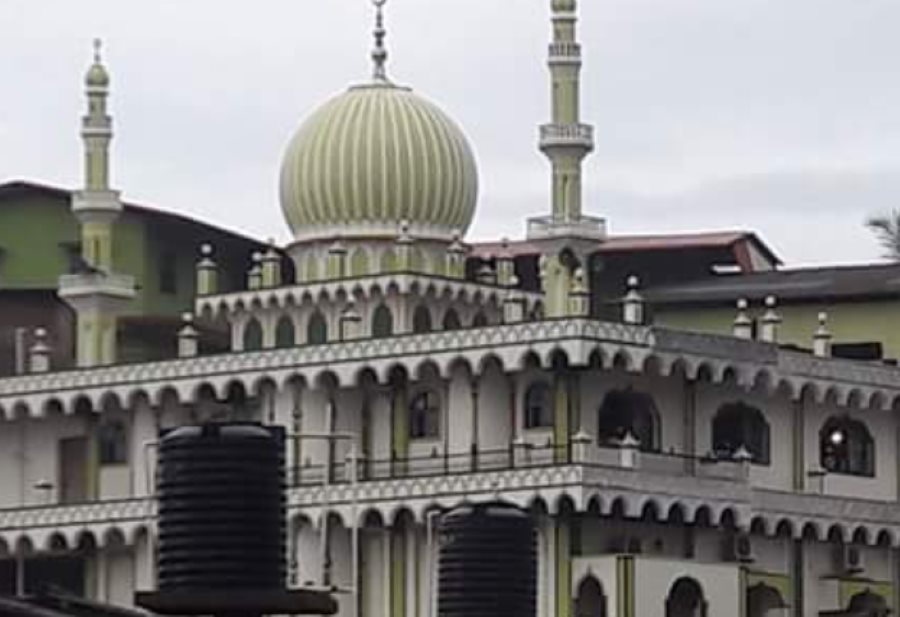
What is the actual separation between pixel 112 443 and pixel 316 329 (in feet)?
22.0

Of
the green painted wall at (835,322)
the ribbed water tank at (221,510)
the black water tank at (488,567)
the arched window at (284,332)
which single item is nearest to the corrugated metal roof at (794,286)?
the green painted wall at (835,322)

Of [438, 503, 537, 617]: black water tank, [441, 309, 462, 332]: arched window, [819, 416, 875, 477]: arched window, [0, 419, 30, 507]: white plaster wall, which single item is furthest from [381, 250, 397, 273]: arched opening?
[438, 503, 537, 617]: black water tank

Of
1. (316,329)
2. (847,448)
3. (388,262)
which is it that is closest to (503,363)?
(388,262)

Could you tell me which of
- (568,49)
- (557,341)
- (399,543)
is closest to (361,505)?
(399,543)

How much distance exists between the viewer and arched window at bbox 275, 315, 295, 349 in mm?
82625

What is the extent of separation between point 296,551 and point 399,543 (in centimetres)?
330

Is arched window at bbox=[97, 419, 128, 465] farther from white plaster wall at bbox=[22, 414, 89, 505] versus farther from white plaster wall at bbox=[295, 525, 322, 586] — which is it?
white plaster wall at bbox=[295, 525, 322, 586]

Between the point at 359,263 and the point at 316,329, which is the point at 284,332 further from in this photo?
the point at 359,263

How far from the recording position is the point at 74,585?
86500mm

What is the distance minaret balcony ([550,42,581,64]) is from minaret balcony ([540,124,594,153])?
72.5 inches

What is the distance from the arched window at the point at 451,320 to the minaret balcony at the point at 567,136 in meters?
5.69

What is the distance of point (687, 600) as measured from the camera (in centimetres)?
7706

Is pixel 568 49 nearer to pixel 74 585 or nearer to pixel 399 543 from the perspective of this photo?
A: pixel 399 543

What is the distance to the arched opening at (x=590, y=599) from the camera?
247 feet
